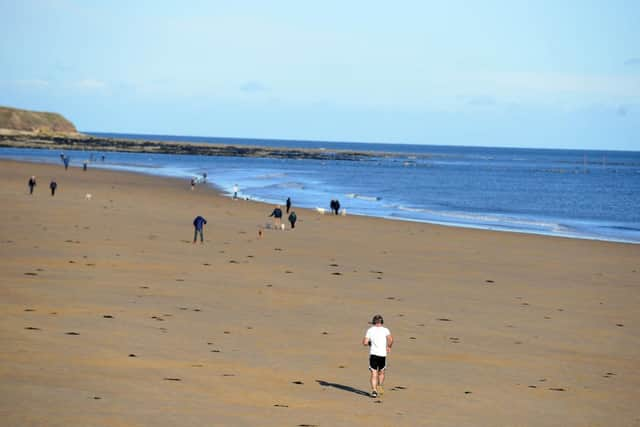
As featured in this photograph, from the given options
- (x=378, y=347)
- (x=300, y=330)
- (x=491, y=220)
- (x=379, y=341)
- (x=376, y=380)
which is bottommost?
(x=491, y=220)

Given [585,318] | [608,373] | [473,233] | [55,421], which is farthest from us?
[473,233]

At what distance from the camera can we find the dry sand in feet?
44.4

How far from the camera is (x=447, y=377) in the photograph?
16.0 m

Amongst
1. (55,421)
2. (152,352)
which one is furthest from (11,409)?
(152,352)

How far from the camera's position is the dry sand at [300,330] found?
1355 centimetres

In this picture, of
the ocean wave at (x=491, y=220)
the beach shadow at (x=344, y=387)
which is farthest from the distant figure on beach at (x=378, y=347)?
the ocean wave at (x=491, y=220)

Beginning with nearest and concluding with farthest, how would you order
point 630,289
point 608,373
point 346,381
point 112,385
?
point 112,385, point 346,381, point 608,373, point 630,289

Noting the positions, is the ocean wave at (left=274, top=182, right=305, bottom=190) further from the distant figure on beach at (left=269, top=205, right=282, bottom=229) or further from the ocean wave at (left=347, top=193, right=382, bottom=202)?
the distant figure on beach at (left=269, top=205, right=282, bottom=229)

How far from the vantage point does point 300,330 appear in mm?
19250

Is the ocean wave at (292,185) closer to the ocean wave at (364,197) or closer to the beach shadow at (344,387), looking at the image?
the ocean wave at (364,197)

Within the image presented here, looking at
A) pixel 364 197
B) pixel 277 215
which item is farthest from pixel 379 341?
pixel 364 197

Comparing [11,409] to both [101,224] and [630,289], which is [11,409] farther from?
[101,224]

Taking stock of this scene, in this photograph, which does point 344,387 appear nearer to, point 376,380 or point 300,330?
point 376,380

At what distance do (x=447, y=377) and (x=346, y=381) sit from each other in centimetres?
198
